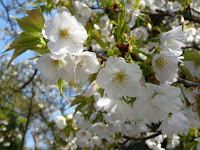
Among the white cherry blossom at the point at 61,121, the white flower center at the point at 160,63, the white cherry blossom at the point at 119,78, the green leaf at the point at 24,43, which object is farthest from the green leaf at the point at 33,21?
the white cherry blossom at the point at 61,121

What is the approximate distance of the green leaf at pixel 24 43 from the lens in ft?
2.69

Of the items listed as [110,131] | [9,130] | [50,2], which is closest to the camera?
[110,131]

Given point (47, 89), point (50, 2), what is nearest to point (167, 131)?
point (50, 2)

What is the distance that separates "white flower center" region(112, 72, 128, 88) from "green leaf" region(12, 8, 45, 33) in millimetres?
400

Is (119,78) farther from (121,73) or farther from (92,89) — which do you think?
(92,89)

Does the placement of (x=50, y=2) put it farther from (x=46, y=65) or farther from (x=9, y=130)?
(x=9, y=130)

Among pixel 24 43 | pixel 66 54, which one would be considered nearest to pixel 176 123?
pixel 66 54

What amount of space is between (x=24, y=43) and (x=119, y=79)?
452 millimetres

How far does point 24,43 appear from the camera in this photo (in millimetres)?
826

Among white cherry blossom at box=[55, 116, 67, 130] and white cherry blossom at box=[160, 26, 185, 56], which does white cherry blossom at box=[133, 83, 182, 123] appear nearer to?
white cherry blossom at box=[160, 26, 185, 56]

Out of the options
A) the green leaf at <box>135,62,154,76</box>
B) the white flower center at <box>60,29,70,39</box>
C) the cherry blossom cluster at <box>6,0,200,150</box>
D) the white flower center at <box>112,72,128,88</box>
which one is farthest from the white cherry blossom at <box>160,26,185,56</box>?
the white flower center at <box>60,29,70,39</box>

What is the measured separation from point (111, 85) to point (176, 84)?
0.35 metres

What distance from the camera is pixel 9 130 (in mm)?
7285

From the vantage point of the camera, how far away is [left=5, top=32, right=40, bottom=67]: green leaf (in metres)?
0.82
